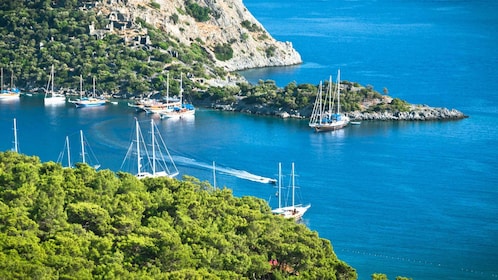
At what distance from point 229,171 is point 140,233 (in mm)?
18733

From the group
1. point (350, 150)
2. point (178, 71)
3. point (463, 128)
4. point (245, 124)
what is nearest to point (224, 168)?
point (350, 150)

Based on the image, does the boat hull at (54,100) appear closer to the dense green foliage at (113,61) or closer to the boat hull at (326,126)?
the dense green foliage at (113,61)

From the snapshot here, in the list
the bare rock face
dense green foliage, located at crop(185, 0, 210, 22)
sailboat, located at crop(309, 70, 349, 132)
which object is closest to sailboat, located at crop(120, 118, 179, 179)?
sailboat, located at crop(309, 70, 349, 132)

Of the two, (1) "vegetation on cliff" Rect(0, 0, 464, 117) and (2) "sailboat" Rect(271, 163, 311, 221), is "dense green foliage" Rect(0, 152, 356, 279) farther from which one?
(1) "vegetation on cliff" Rect(0, 0, 464, 117)

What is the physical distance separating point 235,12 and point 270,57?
5.97 metres

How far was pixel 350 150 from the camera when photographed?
203ft

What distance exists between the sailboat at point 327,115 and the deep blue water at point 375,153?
86 centimetres

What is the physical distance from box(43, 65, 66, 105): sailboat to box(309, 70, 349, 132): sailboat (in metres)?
16.9

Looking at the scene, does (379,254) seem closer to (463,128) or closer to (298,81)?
(463,128)

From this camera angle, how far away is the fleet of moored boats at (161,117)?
54375 mm

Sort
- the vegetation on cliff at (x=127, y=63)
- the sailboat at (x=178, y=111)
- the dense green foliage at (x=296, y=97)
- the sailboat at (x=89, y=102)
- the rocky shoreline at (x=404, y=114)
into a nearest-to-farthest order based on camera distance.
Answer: the rocky shoreline at (x=404, y=114) < the sailboat at (x=178, y=111) < the dense green foliage at (x=296, y=97) < the vegetation on cliff at (x=127, y=63) < the sailboat at (x=89, y=102)

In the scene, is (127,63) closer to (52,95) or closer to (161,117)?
(52,95)

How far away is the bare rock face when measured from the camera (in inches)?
3509

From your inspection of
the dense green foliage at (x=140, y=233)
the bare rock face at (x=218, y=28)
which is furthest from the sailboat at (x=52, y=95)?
the dense green foliage at (x=140, y=233)
